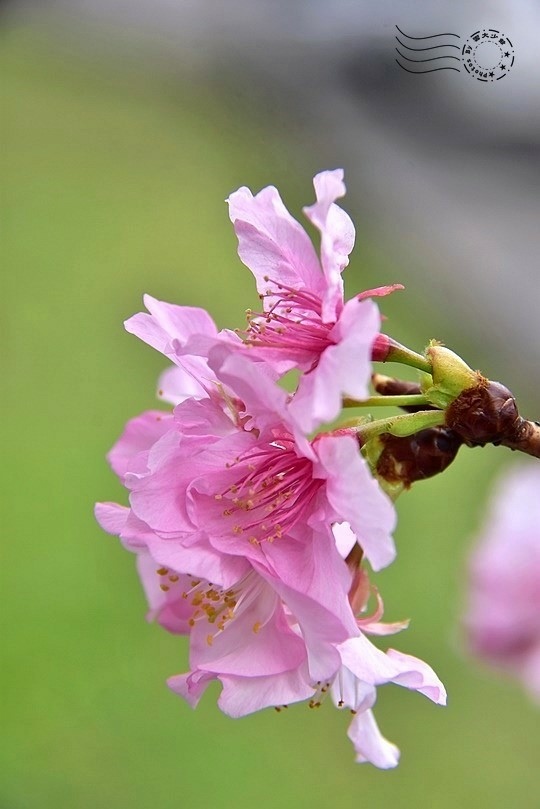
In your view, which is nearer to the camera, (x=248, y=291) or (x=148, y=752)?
(x=148, y=752)

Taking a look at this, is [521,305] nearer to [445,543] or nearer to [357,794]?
[445,543]

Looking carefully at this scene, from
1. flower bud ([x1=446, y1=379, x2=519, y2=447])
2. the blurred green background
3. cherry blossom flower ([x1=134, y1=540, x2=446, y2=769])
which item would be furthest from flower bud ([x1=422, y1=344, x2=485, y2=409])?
the blurred green background

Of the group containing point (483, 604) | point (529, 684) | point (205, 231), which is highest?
point (205, 231)

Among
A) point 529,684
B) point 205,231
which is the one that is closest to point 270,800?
point 529,684

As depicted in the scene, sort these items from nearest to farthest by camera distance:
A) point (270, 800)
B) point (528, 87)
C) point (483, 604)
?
point (528, 87)
point (483, 604)
point (270, 800)

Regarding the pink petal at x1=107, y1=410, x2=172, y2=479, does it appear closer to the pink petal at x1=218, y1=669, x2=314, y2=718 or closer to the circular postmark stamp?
the pink petal at x1=218, y1=669, x2=314, y2=718

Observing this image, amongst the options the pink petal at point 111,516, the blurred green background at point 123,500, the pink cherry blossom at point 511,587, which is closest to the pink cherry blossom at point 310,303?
the pink petal at point 111,516

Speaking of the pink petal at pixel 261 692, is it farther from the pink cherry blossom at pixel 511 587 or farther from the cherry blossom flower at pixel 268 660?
the pink cherry blossom at pixel 511 587
